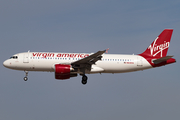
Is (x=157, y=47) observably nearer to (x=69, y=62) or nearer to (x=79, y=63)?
(x=79, y=63)

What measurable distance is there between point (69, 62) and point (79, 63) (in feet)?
5.17

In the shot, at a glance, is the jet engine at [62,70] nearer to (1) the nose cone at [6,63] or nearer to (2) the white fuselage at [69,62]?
(2) the white fuselage at [69,62]

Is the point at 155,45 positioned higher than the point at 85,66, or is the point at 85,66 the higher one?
the point at 155,45

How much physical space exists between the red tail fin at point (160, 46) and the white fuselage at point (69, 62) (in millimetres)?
2285

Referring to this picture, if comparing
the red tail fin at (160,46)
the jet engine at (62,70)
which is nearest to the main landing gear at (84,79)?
the jet engine at (62,70)

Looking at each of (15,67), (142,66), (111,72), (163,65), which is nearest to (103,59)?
(111,72)

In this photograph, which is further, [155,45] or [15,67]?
[155,45]

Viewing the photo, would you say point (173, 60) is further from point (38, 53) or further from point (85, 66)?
point (38, 53)

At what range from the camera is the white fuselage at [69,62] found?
4531cm

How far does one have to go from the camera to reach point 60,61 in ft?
149

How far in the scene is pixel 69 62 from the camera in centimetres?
4566

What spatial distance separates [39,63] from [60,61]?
2856mm

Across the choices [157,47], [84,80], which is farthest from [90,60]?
[157,47]

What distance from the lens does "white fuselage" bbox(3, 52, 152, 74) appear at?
45.3 meters
